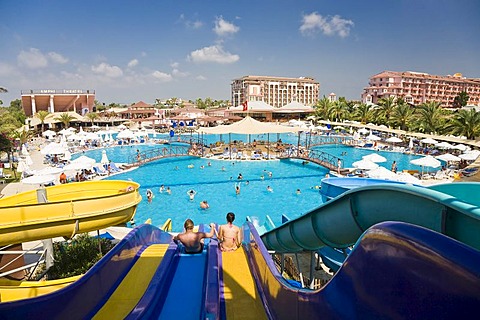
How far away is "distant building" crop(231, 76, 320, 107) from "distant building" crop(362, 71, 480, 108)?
57.4ft

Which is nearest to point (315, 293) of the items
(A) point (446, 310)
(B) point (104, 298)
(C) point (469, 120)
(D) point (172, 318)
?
(A) point (446, 310)

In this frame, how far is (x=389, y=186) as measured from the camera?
2.29 meters

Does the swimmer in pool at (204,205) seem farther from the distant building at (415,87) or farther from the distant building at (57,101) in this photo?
the distant building at (415,87)

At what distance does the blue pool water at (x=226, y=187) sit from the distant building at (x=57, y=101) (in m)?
37.2

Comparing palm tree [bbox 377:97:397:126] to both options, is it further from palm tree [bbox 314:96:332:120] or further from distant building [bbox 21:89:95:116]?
distant building [bbox 21:89:95:116]

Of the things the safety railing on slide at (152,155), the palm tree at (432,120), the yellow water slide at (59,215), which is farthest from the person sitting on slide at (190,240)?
the palm tree at (432,120)

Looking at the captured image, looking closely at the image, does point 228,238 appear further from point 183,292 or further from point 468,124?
point 468,124

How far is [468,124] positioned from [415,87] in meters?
63.1

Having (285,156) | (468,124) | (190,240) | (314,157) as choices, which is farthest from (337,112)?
(190,240)

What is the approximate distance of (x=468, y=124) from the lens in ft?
87.7

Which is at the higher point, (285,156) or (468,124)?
(468,124)

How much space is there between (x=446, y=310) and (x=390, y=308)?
291mm

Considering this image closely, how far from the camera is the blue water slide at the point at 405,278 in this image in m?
1.19

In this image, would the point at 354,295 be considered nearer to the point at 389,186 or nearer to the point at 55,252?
the point at 389,186
